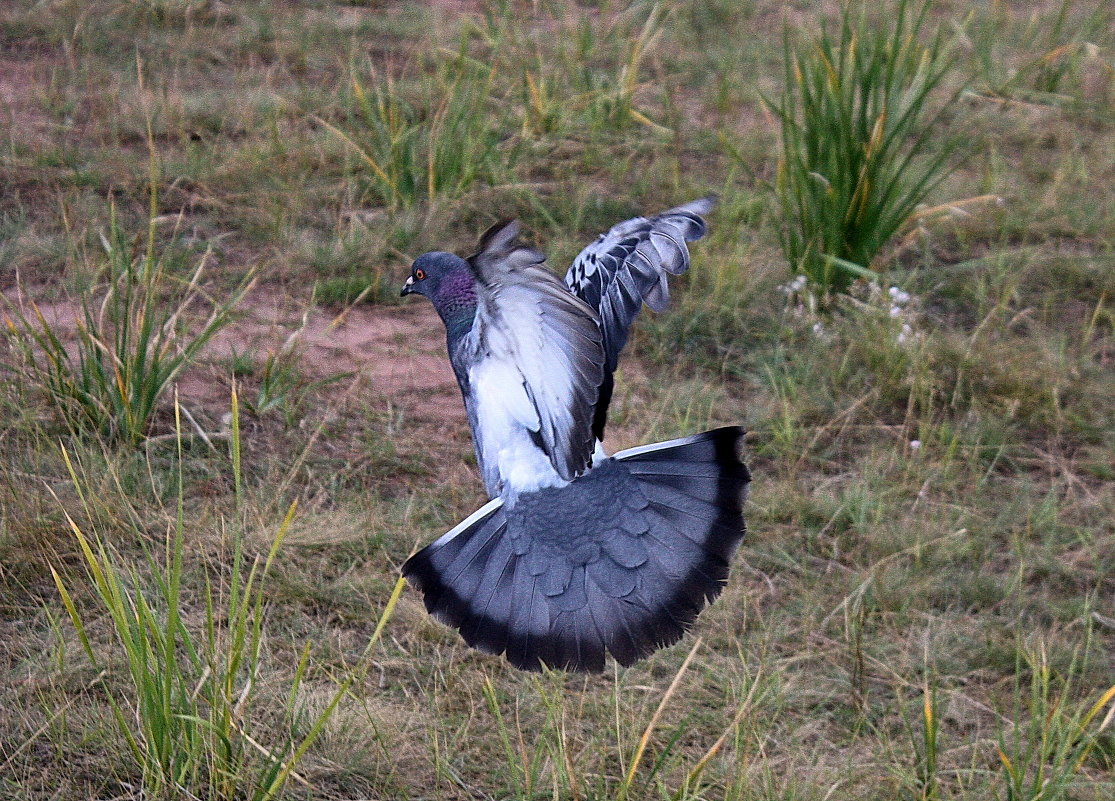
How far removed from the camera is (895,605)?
9.75 ft

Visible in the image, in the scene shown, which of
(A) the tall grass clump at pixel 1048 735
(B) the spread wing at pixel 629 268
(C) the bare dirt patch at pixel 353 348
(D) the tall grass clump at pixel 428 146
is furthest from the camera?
(D) the tall grass clump at pixel 428 146

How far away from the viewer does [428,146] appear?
14.6 feet

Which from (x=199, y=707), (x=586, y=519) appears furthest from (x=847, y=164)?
(x=199, y=707)

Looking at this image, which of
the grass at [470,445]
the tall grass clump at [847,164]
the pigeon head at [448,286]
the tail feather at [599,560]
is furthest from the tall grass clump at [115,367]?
the tall grass clump at [847,164]

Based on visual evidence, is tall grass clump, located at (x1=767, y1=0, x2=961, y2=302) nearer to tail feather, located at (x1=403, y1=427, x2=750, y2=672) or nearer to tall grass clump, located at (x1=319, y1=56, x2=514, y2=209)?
tall grass clump, located at (x1=319, y1=56, x2=514, y2=209)

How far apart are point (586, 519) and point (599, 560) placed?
9 cm

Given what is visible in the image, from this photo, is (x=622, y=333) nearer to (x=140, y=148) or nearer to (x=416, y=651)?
(x=416, y=651)

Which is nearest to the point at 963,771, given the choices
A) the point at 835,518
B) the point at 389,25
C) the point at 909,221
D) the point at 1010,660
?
the point at 1010,660

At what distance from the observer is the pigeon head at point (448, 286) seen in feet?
8.72

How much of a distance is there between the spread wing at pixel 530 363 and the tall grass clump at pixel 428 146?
6.52 ft

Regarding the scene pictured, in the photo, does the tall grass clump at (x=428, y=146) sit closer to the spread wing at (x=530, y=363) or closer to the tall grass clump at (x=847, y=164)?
the tall grass clump at (x=847, y=164)

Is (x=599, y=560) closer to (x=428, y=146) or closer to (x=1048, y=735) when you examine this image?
(x=1048, y=735)

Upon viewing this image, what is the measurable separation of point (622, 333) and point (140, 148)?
272 cm

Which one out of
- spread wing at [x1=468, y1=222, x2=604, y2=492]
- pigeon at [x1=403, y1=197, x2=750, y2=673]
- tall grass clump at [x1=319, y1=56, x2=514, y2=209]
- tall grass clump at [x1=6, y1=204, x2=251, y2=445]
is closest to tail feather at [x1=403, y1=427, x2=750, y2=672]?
pigeon at [x1=403, y1=197, x2=750, y2=673]
